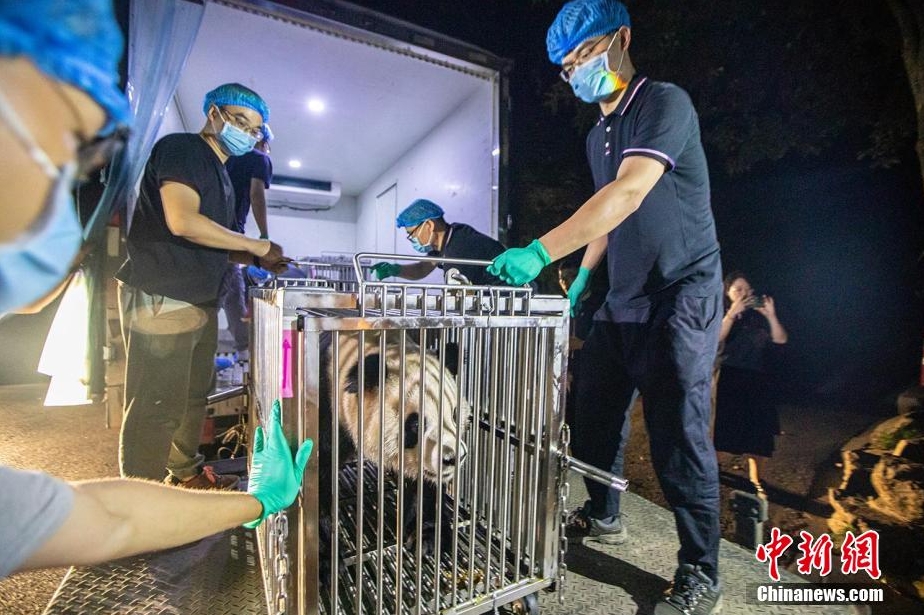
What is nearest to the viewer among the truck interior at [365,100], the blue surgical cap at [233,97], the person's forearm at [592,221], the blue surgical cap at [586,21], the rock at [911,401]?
the person's forearm at [592,221]

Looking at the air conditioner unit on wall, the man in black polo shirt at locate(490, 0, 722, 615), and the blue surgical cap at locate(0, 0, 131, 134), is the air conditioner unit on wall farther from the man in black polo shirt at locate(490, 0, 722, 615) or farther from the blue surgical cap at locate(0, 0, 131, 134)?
the blue surgical cap at locate(0, 0, 131, 134)

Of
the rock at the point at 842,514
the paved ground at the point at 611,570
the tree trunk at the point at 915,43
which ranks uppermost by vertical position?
the tree trunk at the point at 915,43

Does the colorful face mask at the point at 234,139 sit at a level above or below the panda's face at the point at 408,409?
above

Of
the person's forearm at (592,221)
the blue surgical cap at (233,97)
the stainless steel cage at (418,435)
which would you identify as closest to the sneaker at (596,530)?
the stainless steel cage at (418,435)

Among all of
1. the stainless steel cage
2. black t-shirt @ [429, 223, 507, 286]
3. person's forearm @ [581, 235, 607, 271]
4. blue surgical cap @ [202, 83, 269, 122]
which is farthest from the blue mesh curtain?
person's forearm @ [581, 235, 607, 271]

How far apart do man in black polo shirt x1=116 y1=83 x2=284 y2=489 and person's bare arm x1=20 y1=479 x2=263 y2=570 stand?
177cm

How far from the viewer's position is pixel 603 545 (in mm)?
2379

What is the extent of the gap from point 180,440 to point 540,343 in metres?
2.68

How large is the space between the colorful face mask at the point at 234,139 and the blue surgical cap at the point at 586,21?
2099 mm

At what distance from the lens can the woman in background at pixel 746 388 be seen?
434 centimetres

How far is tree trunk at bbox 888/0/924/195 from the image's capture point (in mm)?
2986

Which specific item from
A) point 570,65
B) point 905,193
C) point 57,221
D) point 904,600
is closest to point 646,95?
point 570,65

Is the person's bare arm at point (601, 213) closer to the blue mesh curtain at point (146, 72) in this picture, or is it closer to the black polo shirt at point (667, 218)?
the black polo shirt at point (667, 218)

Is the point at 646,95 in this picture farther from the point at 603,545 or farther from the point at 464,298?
the point at 603,545
